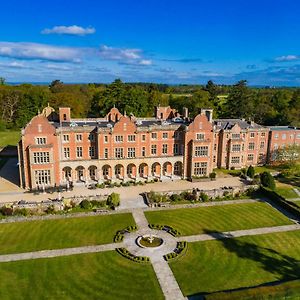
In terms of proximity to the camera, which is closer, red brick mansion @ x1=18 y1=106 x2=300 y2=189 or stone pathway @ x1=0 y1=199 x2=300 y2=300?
stone pathway @ x1=0 y1=199 x2=300 y2=300

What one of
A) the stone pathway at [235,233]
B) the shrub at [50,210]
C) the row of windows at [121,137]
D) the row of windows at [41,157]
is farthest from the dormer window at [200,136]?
the shrub at [50,210]

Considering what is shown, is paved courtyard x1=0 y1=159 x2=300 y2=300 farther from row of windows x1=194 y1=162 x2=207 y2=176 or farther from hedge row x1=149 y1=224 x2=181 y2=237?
row of windows x1=194 y1=162 x2=207 y2=176

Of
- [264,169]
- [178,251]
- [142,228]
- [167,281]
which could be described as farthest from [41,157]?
[264,169]

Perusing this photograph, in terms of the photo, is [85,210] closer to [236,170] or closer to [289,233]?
[289,233]

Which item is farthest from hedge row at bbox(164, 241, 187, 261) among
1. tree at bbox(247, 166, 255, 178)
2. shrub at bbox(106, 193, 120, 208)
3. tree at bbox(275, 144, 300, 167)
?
tree at bbox(275, 144, 300, 167)

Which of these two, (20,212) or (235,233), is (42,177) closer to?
(20,212)
